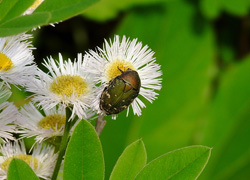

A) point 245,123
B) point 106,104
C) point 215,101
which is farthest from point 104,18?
point 106,104

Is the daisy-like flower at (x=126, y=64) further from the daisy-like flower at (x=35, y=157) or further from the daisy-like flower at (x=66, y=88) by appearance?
the daisy-like flower at (x=35, y=157)

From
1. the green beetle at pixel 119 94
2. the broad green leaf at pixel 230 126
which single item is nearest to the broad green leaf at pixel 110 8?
the broad green leaf at pixel 230 126

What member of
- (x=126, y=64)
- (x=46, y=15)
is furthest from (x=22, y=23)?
(x=126, y=64)

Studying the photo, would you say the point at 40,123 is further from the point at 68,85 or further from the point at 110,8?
the point at 110,8

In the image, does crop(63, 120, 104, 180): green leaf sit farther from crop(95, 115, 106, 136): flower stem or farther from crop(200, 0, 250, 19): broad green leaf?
crop(200, 0, 250, 19): broad green leaf

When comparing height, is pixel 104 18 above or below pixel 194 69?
above

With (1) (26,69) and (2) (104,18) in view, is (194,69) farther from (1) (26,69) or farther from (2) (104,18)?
(1) (26,69)

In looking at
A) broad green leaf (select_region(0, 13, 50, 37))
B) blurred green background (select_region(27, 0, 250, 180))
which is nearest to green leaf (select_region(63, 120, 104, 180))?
broad green leaf (select_region(0, 13, 50, 37))

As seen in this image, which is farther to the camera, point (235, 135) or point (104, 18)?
point (104, 18)
